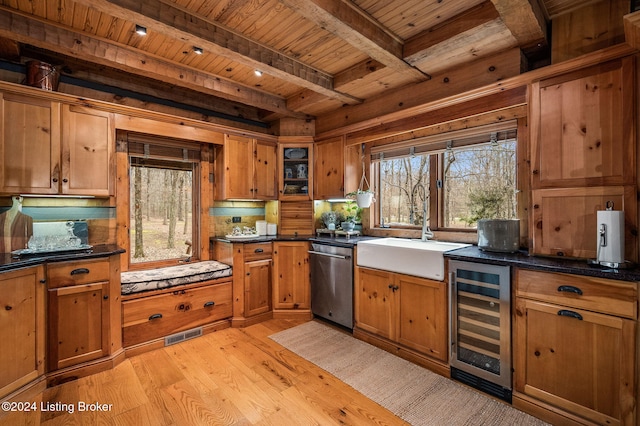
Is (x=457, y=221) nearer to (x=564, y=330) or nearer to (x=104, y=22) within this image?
(x=564, y=330)

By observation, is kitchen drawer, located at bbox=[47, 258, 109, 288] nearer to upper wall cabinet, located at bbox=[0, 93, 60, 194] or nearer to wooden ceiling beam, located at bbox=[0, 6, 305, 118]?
upper wall cabinet, located at bbox=[0, 93, 60, 194]

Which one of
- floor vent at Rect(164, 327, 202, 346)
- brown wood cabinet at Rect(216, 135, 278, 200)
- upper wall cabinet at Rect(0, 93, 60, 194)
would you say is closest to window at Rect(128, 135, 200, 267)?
brown wood cabinet at Rect(216, 135, 278, 200)

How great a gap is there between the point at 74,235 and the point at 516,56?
4138 mm

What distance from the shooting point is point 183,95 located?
3.53 m

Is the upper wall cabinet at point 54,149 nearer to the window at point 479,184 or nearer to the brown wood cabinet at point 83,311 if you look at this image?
the brown wood cabinet at point 83,311

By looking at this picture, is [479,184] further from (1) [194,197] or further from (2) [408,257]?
(1) [194,197]

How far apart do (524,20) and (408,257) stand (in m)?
1.87

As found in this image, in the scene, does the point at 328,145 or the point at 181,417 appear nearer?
the point at 181,417

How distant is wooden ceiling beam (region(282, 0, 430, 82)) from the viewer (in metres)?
1.83

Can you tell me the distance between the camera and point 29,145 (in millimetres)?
2363

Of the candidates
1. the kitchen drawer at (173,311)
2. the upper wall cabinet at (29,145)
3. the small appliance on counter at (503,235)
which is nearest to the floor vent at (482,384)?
the small appliance on counter at (503,235)

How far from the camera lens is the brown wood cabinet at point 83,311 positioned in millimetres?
2258

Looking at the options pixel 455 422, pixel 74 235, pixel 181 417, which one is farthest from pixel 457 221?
pixel 74 235

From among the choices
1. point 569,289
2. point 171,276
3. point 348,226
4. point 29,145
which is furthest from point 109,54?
point 569,289
